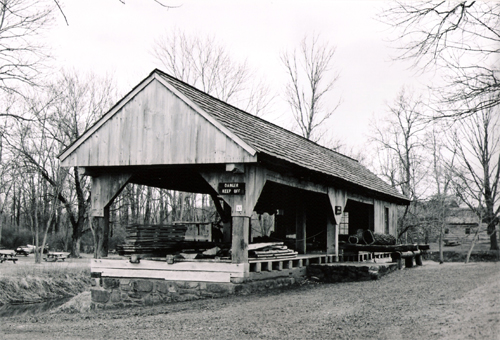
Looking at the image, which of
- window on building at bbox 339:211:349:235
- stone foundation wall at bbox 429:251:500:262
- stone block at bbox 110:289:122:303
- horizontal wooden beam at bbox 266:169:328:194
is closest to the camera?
horizontal wooden beam at bbox 266:169:328:194

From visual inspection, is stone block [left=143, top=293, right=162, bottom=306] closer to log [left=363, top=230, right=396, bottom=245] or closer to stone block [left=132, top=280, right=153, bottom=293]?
stone block [left=132, top=280, right=153, bottom=293]

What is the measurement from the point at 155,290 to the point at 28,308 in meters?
6.89

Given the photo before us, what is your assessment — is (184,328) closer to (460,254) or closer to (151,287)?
(151,287)

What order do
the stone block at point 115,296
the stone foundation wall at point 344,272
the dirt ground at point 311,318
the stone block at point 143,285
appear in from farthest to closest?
the stone foundation wall at point 344,272
the stone block at point 115,296
the stone block at point 143,285
the dirt ground at point 311,318

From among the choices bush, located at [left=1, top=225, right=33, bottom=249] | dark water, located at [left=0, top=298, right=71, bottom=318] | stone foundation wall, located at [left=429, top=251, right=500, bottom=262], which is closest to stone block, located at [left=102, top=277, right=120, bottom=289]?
dark water, located at [left=0, top=298, right=71, bottom=318]

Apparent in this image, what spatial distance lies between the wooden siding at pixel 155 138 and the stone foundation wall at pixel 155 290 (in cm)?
276

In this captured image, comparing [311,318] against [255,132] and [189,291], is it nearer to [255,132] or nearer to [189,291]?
[189,291]

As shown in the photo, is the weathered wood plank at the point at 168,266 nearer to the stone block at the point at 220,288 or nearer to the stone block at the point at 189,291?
the stone block at the point at 220,288

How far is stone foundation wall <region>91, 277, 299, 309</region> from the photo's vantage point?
11.5 meters

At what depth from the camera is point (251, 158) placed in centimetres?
1126

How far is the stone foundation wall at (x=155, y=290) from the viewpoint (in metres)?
11.5

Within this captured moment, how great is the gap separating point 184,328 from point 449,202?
103 feet

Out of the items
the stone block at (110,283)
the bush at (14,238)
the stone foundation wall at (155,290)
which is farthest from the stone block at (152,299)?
the bush at (14,238)

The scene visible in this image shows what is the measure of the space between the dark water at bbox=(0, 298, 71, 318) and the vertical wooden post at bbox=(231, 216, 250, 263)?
7.36 meters
